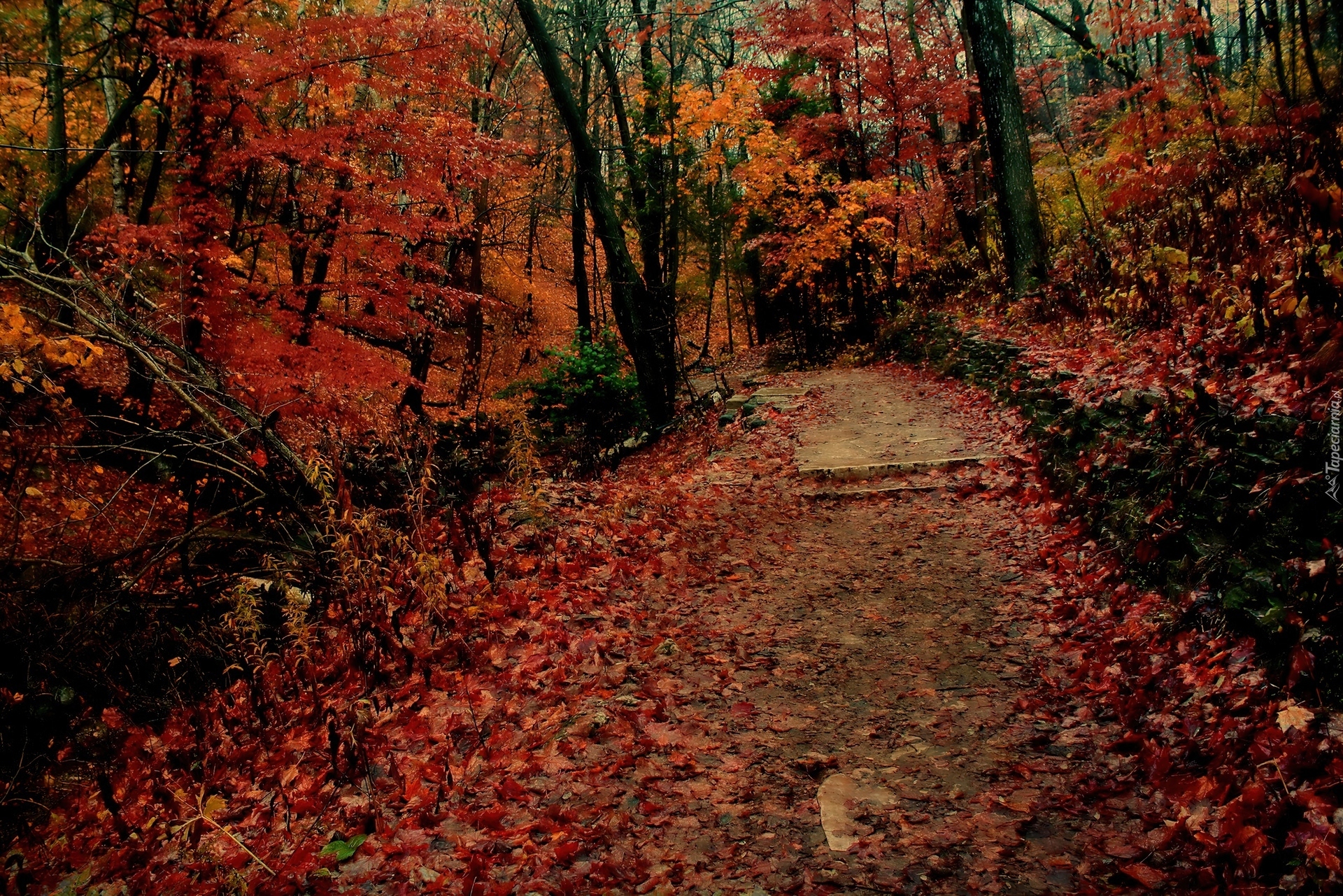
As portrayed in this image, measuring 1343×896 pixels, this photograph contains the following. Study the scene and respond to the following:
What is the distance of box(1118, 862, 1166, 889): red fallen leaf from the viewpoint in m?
2.35

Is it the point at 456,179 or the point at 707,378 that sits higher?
the point at 456,179

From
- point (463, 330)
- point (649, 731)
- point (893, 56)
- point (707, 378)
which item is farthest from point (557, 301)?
point (649, 731)

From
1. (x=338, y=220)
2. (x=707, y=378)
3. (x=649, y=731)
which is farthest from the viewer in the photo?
(x=707, y=378)

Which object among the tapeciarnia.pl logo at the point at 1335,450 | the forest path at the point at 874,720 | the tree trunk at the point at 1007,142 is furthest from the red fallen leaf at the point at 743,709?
the tree trunk at the point at 1007,142

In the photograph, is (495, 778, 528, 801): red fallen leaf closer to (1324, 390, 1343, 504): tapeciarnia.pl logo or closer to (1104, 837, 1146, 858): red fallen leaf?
(1104, 837, 1146, 858): red fallen leaf

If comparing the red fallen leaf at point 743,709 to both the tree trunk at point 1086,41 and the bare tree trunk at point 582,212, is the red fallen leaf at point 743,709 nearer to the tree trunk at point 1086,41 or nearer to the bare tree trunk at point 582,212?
the bare tree trunk at point 582,212

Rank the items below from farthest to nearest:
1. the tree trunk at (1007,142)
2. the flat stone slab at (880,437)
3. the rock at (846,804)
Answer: the tree trunk at (1007,142) → the flat stone slab at (880,437) → the rock at (846,804)

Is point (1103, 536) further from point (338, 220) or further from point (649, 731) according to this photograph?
point (338, 220)

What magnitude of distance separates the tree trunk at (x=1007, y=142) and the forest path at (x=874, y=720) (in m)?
4.93

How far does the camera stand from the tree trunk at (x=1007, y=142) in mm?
9836

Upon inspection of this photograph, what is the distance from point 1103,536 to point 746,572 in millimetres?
2425

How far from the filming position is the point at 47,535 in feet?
23.4

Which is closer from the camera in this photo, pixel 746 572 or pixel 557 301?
pixel 746 572

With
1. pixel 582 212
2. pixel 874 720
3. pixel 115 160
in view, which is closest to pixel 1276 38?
pixel 874 720
